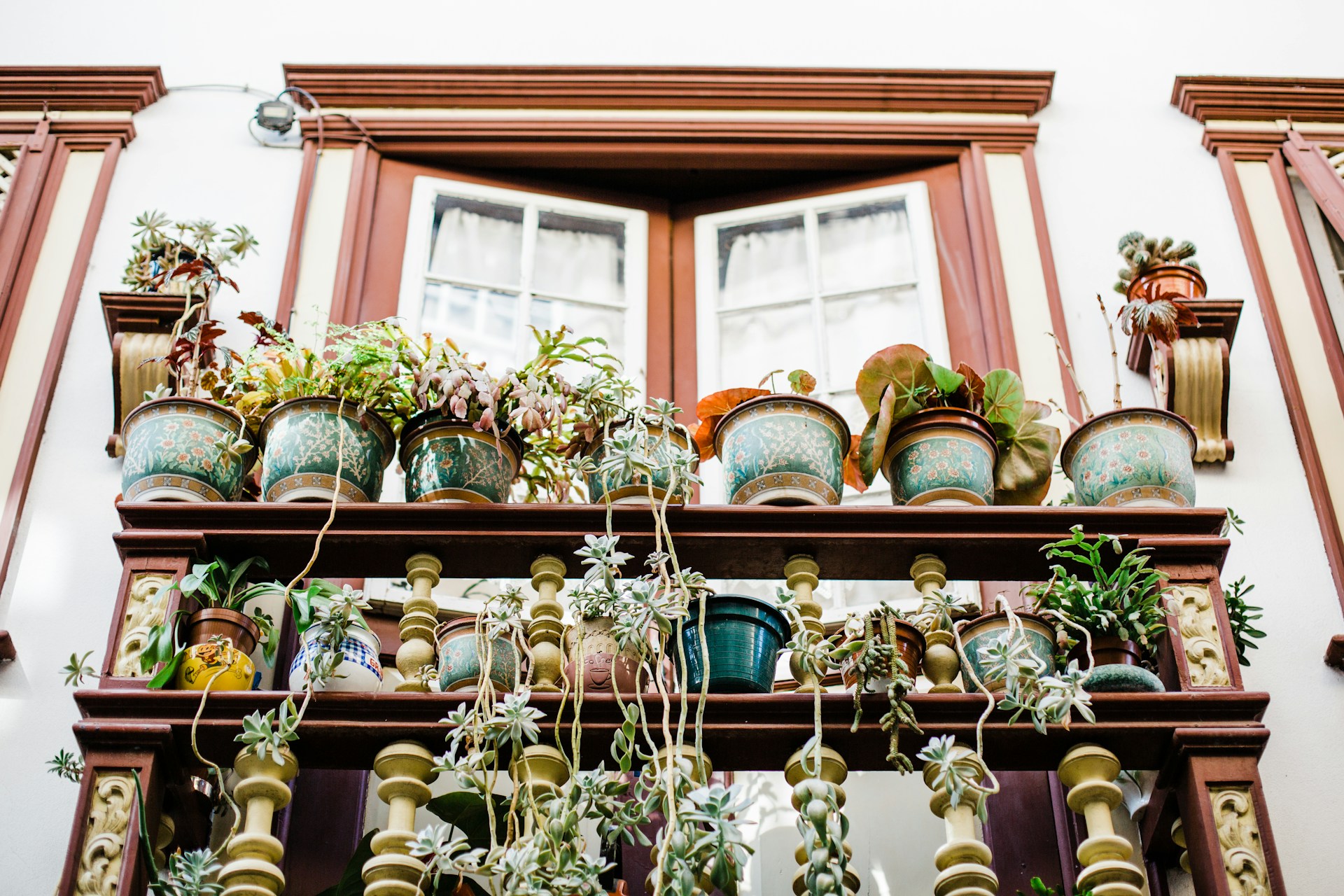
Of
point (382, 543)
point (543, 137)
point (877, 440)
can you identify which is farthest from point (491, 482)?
point (543, 137)

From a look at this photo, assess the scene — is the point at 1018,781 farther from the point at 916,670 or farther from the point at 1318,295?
the point at 1318,295

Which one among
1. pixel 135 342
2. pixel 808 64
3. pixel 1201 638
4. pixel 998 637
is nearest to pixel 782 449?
pixel 998 637

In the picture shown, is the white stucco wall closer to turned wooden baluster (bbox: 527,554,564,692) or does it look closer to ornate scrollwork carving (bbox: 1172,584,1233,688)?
ornate scrollwork carving (bbox: 1172,584,1233,688)

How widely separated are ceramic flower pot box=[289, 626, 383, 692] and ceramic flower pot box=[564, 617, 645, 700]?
17.7 inches

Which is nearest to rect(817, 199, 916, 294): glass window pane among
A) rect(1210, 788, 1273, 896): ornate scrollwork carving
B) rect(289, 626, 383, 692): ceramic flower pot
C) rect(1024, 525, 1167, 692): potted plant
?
rect(1024, 525, 1167, 692): potted plant

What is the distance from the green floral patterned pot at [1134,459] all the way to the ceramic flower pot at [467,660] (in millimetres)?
1406

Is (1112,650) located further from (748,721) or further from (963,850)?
(748,721)

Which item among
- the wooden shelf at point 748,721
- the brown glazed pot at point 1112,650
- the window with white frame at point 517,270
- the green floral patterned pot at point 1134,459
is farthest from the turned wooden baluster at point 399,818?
the window with white frame at point 517,270

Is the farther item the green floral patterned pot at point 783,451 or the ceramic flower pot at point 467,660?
the green floral patterned pot at point 783,451

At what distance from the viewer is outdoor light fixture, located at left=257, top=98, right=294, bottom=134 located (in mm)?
5637

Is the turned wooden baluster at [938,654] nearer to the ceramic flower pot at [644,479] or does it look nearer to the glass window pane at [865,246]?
the ceramic flower pot at [644,479]

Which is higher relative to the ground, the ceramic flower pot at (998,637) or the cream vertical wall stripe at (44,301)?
the cream vertical wall stripe at (44,301)

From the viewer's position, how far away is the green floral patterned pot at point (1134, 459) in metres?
3.91

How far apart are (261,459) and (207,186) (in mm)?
1718
